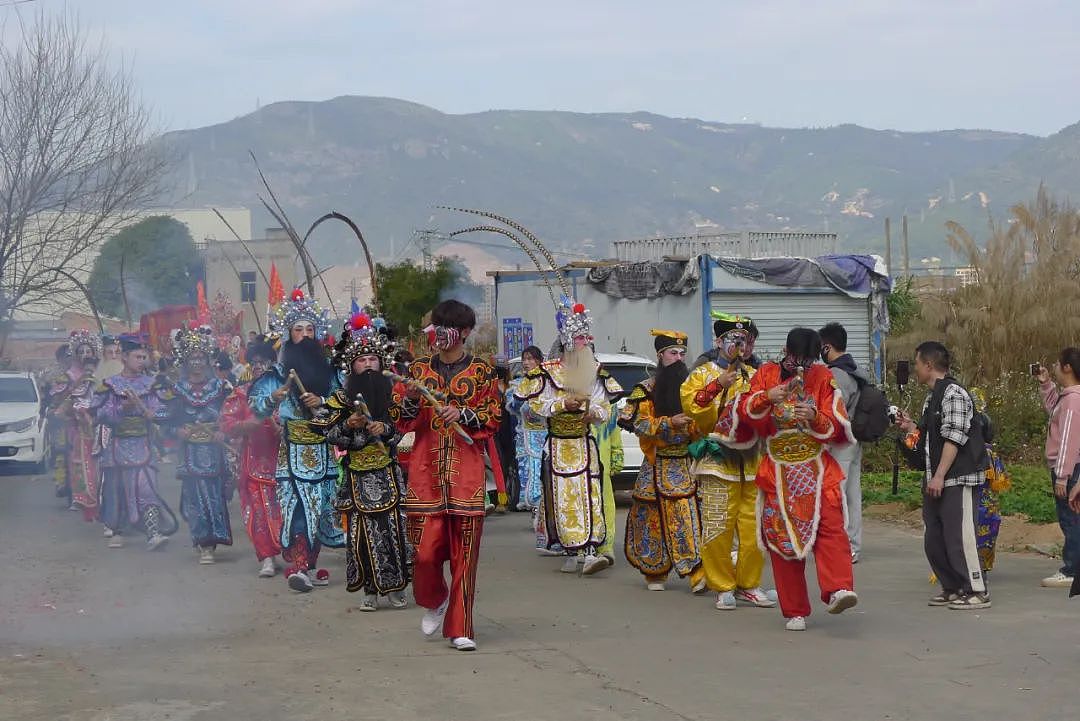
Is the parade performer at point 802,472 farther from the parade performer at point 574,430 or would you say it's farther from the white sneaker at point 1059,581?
the parade performer at point 574,430

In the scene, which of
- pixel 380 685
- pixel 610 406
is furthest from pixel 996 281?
pixel 380 685

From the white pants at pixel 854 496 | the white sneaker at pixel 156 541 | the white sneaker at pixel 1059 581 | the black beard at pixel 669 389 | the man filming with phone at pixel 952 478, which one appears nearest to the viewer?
the man filming with phone at pixel 952 478

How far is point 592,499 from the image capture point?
11.5 m

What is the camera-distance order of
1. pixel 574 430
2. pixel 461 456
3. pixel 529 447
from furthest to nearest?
pixel 529 447 → pixel 574 430 → pixel 461 456

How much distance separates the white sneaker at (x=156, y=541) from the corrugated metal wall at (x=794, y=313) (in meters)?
10.6

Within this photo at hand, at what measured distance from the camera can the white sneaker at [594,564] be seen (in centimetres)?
1155

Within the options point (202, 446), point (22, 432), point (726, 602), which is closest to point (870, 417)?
point (726, 602)

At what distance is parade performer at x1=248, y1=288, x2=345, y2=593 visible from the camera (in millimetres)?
11062

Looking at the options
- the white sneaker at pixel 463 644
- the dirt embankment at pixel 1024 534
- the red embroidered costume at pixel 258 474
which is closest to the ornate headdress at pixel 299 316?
the red embroidered costume at pixel 258 474

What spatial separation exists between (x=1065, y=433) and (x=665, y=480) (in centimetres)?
262

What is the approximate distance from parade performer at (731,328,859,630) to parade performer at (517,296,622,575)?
7.78 ft

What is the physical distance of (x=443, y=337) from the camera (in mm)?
8664

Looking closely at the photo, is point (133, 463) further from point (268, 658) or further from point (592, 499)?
point (268, 658)

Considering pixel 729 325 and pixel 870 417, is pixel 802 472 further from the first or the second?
pixel 870 417
